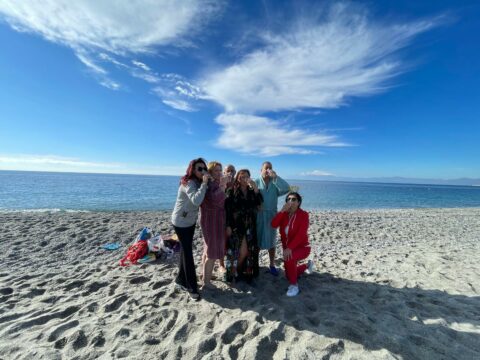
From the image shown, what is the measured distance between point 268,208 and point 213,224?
116 centimetres

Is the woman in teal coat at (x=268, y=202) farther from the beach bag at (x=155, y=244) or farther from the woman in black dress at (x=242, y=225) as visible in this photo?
the beach bag at (x=155, y=244)

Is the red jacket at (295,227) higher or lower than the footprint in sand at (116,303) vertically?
higher

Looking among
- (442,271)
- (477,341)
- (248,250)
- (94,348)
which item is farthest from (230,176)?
(442,271)

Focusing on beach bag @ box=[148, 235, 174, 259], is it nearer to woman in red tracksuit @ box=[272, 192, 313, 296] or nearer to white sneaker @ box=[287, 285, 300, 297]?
woman in red tracksuit @ box=[272, 192, 313, 296]

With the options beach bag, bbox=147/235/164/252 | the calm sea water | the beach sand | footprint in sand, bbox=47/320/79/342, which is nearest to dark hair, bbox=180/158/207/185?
the beach sand

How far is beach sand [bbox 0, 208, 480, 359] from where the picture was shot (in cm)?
263

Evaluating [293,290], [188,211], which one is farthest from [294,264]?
[188,211]

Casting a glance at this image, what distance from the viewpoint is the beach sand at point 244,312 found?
2.63 m

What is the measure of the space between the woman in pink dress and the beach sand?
758 millimetres

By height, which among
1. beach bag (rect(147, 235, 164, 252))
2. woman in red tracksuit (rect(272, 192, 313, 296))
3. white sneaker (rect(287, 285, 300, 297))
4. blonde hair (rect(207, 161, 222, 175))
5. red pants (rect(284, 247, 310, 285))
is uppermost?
blonde hair (rect(207, 161, 222, 175))

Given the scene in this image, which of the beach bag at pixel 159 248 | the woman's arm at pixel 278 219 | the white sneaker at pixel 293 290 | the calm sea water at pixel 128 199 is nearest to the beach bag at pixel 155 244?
the beach bag at pixel 159 248

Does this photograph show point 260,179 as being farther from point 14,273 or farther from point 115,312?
point 14,273

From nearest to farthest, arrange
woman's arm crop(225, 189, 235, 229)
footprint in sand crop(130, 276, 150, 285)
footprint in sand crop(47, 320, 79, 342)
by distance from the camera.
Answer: footprint in sand crop(47, 320, 79, 342) < woman's arm crop(225, 189, 235, 229) < footprint in sand crop(130, 276, 150, 285)

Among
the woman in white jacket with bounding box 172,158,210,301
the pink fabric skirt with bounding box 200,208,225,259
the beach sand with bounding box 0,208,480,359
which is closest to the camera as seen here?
the beach sand with bounding box 0,208,480,359
